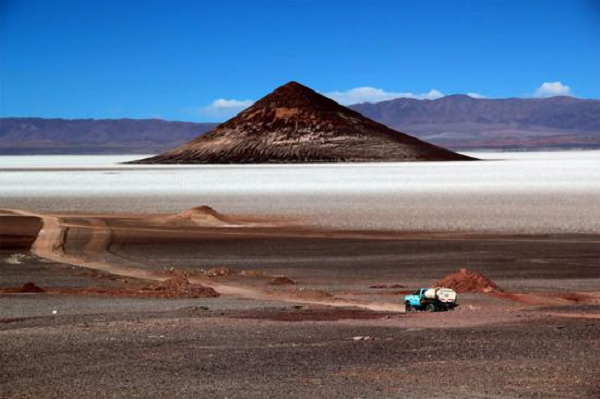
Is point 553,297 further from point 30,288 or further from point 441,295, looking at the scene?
point 30,288

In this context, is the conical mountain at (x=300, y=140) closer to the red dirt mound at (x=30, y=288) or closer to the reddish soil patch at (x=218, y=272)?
the reddish soil patch at (x=218, y=272)

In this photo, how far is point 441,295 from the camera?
11680mm

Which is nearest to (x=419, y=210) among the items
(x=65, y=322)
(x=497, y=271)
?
(x=497, y=271)

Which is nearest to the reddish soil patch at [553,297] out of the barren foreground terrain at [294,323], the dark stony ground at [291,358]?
the barren foreground terrain at [294,323]

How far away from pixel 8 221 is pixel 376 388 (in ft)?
76.4

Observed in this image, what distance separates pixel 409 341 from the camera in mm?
9180

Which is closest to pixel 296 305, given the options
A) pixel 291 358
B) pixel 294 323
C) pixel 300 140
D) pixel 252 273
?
pixel 294 323

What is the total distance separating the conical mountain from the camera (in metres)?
113

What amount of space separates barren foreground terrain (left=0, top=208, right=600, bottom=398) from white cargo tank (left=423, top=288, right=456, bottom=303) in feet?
1.40

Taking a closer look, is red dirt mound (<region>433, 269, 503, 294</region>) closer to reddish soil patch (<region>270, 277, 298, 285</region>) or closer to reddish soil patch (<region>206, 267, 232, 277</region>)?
reddish soil patch (<region>270, 277, 298, 285</region>)

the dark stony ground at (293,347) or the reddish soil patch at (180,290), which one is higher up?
the dark stony ground at (293,347)

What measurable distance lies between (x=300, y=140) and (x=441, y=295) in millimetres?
106003

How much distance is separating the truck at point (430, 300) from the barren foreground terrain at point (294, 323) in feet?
0.74

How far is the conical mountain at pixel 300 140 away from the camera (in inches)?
4454
